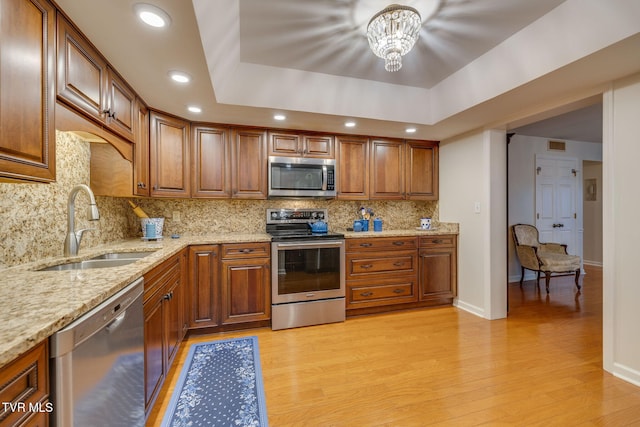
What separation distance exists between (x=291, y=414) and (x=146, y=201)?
267cm

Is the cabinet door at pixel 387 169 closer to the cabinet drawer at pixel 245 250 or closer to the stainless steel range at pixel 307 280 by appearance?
the stainless steel range at pixel 307 280

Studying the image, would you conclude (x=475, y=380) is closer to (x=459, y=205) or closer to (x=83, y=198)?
(x=459, y=205)

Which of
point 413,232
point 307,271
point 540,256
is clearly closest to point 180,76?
point 307,271

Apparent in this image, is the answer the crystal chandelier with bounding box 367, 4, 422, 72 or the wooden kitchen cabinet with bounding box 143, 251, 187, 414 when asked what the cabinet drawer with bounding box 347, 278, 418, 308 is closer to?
the wooden kitchen cabinet with bounding box 143, 251, 187, 414

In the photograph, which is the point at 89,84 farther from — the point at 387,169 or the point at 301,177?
the point at 387,169

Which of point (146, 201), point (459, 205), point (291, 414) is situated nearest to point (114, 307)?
point (291, 414)

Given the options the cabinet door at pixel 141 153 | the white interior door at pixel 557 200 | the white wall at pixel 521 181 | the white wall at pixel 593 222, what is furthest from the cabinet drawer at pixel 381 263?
the white wall at pixel 593 222

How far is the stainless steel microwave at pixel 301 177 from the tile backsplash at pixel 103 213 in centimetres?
37

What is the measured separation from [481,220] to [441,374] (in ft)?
6.18

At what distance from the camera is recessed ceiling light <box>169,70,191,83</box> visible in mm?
1922

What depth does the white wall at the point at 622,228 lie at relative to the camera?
1.94 metres

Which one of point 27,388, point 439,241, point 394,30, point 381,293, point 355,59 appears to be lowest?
point 381,293

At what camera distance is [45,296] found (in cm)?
101

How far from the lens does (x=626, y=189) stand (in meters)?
1.98
